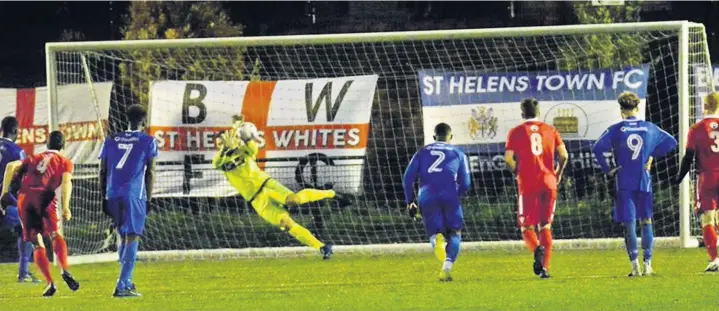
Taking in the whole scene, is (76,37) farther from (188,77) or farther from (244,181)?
(244,181)

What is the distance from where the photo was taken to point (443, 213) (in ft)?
51.2

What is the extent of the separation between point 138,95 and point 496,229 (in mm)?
5994

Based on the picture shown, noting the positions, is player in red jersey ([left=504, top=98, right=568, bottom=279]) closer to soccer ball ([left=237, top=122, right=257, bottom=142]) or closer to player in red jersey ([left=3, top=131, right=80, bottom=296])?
player in red jersey ([left=3, top=131, right=80, bottom=296])

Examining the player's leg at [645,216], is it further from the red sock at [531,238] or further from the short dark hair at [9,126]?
the short dark hair at [9,126]

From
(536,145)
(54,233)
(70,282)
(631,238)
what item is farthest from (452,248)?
(54,233)

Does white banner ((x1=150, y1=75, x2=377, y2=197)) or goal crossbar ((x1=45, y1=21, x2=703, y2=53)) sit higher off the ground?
goal crossbar ((x1=45, y1=21, x2=703, y2=53))

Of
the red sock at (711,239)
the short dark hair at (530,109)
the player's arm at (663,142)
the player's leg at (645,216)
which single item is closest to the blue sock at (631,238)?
the player's leg at (645,216)

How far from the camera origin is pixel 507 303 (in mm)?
12656

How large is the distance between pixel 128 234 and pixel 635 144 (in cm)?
466

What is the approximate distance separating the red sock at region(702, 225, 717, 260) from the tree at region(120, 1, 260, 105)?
924 cm

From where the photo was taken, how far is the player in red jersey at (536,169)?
1519cm

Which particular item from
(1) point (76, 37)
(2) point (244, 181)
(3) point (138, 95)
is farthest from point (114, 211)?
(1) point (76, 37)

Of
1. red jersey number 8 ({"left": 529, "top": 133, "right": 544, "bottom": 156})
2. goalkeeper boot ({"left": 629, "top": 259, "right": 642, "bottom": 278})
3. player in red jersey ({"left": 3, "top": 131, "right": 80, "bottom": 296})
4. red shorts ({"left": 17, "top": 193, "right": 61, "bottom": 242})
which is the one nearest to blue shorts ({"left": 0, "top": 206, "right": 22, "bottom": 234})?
player in red jersey ({"left": 3, "top": 131, "right": 80, "bottom": 296})

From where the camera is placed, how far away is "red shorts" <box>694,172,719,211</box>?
15.4 m
